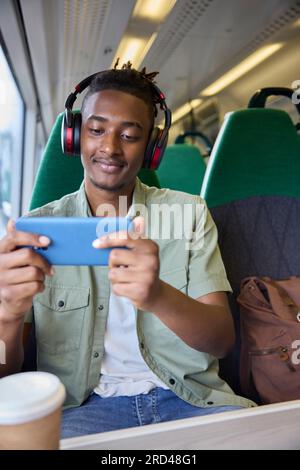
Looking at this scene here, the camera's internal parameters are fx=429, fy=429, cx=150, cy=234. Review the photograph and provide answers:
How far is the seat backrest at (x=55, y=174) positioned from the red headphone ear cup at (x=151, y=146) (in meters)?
0.25

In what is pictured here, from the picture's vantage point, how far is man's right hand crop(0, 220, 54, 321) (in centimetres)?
70

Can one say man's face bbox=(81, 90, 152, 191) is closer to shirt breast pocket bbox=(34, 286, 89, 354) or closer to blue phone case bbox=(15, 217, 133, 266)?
shirt breast pocket bbox=(34, 286, 89, 354)

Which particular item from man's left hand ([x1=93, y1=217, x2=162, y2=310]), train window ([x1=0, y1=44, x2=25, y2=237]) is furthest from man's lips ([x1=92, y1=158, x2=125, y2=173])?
train window ([x1=0, y1=44, x2=25, y2=237])

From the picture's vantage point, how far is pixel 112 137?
1.21m

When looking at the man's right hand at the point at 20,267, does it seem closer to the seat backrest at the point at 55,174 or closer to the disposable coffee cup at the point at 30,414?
the disposable coffee cup at the point at 30,414

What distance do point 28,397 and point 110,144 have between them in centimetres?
86

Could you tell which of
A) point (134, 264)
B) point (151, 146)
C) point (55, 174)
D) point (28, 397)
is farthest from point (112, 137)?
point (28, 397)

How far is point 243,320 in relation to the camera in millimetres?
1402

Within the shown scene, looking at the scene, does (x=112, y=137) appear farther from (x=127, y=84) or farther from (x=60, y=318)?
(x=60, y=318)

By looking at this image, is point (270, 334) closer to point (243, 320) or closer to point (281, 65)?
point (243, 320)

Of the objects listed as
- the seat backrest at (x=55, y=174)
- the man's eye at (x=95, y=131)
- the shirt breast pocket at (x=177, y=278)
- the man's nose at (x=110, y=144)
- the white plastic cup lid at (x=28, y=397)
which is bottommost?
the shirt breast pocket at (x=177, y=278)

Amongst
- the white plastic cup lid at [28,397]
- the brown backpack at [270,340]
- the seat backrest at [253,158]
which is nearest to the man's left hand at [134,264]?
the white plastic cup lid at [28,397]

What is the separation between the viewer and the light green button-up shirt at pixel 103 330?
1.13 meters

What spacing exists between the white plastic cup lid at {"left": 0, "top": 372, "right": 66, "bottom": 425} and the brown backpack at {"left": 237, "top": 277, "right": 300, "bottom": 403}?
38.0 inches
